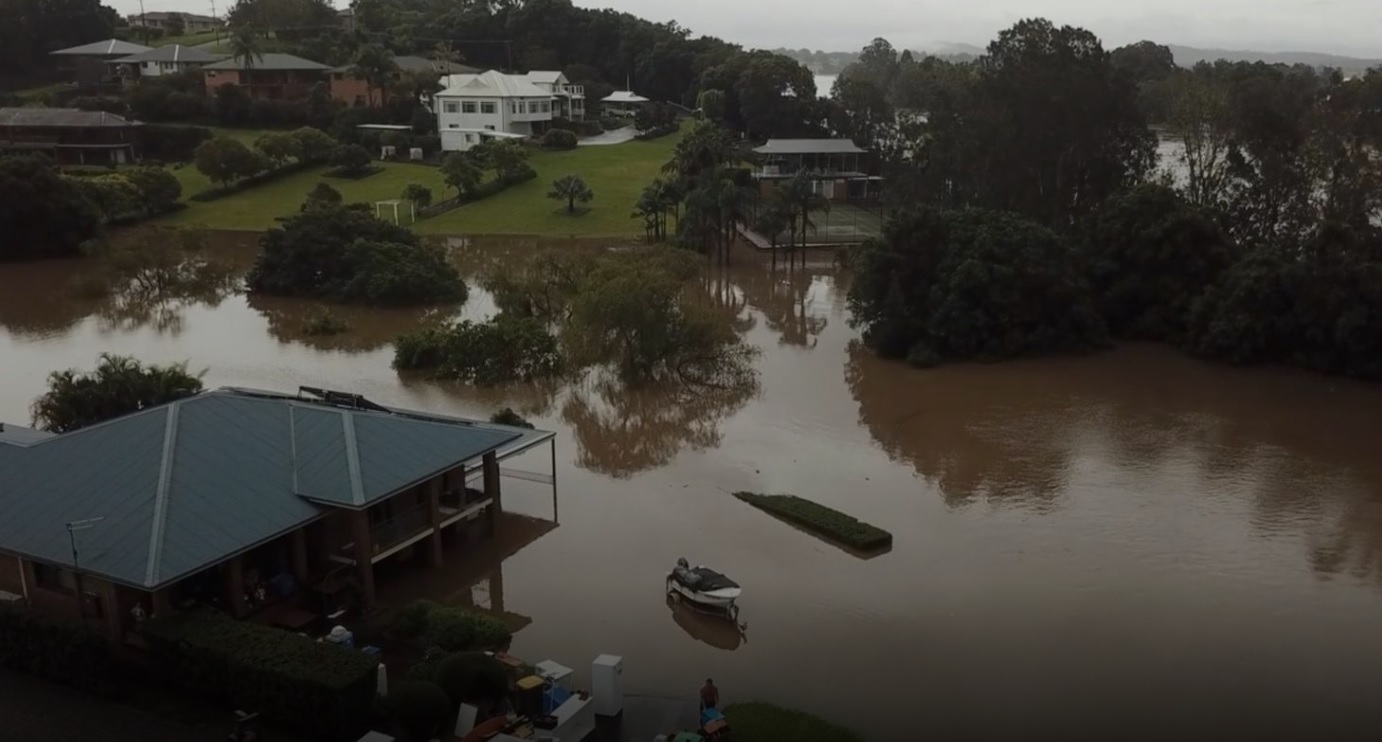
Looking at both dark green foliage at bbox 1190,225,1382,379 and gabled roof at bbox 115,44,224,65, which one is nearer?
dark green foliage at bbox 1190,225,1382,379

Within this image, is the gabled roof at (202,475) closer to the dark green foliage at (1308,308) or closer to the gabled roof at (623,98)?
the dark green foliage at (1308,308)

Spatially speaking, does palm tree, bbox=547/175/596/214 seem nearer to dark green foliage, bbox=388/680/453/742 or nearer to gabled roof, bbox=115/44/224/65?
gabled roof, bbox=115/44/224/65

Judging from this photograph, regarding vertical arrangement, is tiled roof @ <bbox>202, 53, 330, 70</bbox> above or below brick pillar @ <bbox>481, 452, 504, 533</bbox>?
above

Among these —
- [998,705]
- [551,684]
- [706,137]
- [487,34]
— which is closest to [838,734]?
[998,705]

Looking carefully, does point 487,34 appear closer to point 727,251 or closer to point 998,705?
point 727,251

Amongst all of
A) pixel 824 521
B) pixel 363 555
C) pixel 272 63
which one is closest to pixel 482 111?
pixel 272 63

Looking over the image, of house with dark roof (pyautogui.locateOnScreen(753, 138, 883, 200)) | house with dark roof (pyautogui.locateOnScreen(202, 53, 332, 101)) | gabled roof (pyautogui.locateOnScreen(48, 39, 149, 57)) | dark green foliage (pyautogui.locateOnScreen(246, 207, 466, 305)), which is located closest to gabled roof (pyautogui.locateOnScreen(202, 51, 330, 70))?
house with dark roof (pyautogui.locateOnScreen(202, 53, 332, 101))
